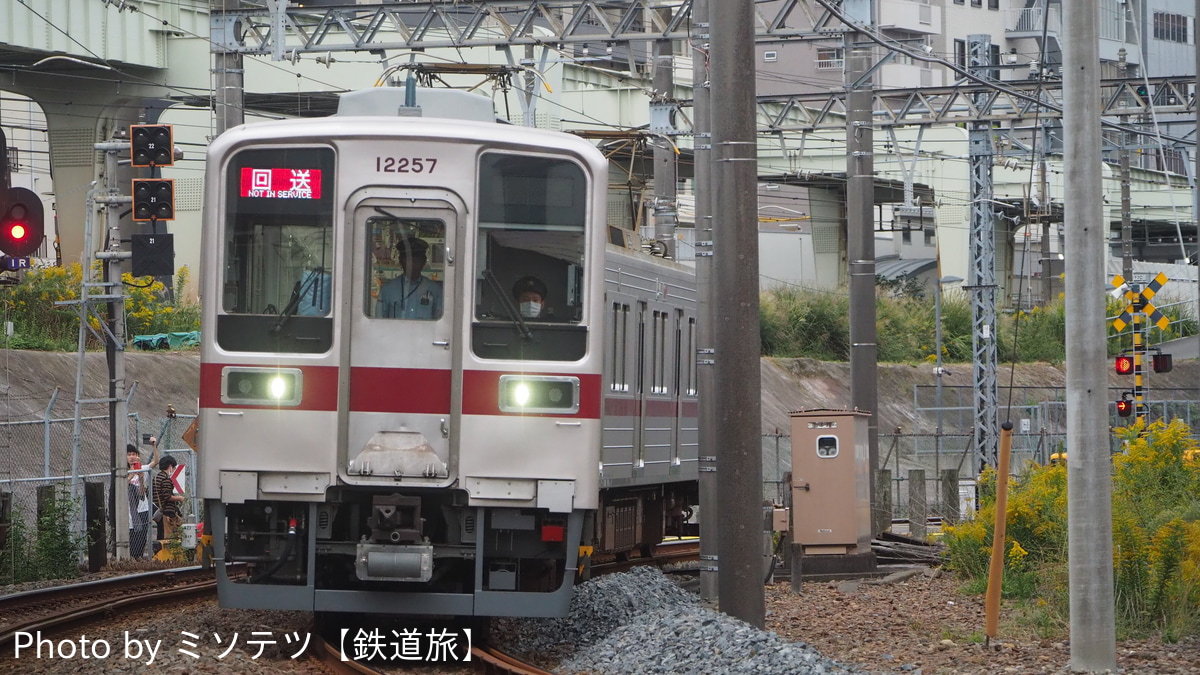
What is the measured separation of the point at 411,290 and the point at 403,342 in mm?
358

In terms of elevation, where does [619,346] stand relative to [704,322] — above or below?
below

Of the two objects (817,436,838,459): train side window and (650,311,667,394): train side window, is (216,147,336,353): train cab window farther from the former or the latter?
(817,436,838,459): train side window

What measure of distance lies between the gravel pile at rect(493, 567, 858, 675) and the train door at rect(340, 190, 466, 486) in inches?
71.2

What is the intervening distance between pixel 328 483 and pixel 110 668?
5.66 feet

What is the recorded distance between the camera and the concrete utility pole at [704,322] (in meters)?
13.6

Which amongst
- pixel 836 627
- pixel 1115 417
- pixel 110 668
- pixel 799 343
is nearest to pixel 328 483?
Result: pixel 110 668

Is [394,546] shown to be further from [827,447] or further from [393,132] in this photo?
[827,447]

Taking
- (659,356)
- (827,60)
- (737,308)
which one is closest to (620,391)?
(659,356)

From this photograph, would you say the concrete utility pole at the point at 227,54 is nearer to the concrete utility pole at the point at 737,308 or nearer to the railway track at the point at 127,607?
the railway track at the point at 127,607

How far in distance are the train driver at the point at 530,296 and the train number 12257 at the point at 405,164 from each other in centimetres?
96

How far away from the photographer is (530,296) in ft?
34.1

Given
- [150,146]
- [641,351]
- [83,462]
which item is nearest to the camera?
[641,351]

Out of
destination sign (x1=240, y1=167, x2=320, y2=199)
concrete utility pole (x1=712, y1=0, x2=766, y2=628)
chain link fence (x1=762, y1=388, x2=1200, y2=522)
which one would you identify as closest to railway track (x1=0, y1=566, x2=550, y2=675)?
concrete utility pole (x1=712, y1=0, x2=766, y2=628)

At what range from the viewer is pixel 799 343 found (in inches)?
1868
